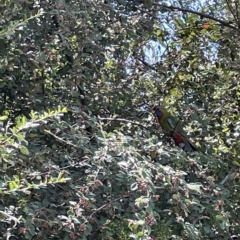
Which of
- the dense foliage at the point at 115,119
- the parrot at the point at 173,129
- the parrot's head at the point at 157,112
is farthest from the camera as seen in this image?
the parrot's head at the point at 157,112

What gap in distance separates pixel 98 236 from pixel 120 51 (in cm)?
104

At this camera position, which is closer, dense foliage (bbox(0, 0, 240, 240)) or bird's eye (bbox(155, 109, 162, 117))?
dense foliage (bbox(0, 0, 240, 240))

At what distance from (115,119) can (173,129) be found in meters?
0.50

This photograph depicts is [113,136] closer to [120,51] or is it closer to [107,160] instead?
[107,160]

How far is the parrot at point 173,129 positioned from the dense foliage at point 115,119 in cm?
4

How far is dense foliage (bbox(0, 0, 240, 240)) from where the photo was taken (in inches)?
70.2

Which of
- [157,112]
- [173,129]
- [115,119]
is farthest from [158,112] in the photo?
[115,119]

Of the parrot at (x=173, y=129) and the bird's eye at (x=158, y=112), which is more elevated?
the bird's eye at (x=158, y=112)

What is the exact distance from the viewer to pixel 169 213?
1955mm

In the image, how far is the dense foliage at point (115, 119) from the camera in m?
1.78

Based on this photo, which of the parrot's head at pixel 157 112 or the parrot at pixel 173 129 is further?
the parrot's head at pixel 157 112

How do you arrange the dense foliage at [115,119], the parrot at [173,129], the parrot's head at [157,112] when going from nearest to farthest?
the dense foliage at [115,119], the parrot at [173,129], the parrot's head at [157,112]

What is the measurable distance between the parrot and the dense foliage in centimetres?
4

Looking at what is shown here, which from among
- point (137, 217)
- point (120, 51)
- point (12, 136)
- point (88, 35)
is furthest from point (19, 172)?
point (120, 51)
